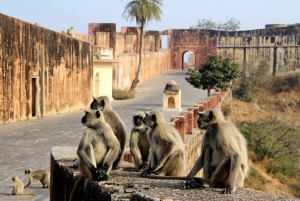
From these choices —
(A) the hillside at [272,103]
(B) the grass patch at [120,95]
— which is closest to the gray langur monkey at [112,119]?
(A) the hillside at [272,103]

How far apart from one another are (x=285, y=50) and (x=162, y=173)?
33.1 metres

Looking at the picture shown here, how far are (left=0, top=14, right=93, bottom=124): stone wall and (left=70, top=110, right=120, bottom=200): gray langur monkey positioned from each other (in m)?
9.23

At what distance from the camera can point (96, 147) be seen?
5.05 metres

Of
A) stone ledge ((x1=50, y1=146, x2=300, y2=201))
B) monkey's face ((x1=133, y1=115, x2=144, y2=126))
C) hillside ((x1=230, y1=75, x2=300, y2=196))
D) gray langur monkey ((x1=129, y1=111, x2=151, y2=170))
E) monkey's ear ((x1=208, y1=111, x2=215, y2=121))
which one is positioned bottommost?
hillside ((x1=230, y1=75, x2=300, y2=196))

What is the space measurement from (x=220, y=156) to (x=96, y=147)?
4.03 feet

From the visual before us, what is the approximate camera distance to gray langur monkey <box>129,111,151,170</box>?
232 inches

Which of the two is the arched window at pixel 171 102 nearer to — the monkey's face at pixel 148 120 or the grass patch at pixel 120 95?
the grass patch at pixel 120 95

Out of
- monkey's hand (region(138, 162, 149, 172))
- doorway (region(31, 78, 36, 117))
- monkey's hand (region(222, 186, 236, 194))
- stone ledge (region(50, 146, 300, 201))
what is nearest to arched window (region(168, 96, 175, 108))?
doorway (region(31, 78, 36, 117))

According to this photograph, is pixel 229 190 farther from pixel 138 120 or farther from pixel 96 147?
pixel 138 120

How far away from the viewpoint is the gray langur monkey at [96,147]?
494 cm

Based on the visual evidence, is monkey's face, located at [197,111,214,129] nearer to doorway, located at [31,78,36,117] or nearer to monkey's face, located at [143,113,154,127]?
monkey's face, located at [143,113,154,127]

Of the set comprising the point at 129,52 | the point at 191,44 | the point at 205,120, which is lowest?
the point at 205,120

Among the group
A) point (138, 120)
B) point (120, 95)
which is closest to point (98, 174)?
point (138, 120)

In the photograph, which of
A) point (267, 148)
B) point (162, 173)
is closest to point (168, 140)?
point (162, 173)
